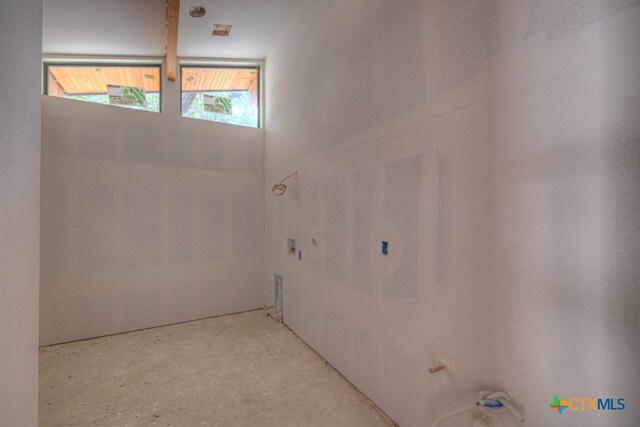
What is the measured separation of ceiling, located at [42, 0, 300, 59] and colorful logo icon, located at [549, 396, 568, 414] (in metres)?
4.13

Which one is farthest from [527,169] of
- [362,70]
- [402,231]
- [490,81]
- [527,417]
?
[362,70]

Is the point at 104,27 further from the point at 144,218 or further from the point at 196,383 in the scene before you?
the point at 196,383

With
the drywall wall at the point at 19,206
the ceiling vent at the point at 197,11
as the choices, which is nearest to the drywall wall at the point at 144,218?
the ceiling vent at the point at 197,11

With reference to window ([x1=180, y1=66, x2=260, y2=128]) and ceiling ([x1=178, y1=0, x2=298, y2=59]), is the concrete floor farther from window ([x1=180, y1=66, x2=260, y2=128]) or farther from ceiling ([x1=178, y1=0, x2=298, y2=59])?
ceiling ([x1=178, y1=0, x2=298, y2=59])

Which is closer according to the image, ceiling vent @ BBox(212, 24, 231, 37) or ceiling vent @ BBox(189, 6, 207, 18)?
ceiling vent @ BBox(189, 6, 207, 18)

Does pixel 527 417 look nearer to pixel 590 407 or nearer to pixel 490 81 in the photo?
pixel 590 407

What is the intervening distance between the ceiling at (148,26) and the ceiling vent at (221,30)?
5 cm

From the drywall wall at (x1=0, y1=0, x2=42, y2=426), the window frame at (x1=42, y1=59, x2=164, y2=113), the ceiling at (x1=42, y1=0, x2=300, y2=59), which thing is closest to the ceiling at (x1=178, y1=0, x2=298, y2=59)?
the ceiling at (x1=42, y1=0, x2=300, y2=59)

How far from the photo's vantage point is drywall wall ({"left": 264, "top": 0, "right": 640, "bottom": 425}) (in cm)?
108

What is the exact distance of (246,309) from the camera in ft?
15.2

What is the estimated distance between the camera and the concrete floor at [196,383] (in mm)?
2240

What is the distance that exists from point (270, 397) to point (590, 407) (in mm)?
2128

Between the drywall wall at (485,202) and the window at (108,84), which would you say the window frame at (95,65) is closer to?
the window at (108,84)

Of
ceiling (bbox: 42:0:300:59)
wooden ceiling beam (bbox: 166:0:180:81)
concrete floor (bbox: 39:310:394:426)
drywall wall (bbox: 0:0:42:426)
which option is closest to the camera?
drywall wall (bbox: 0:0:42:426)
